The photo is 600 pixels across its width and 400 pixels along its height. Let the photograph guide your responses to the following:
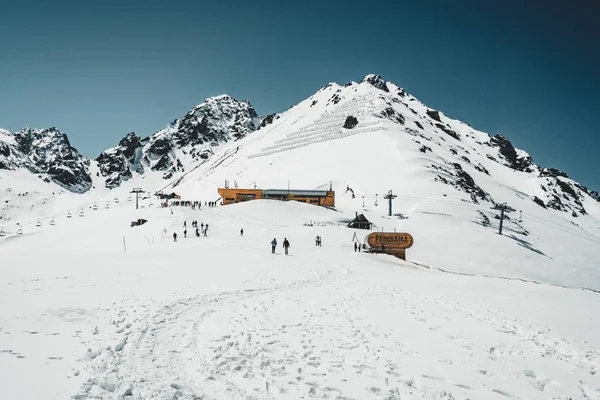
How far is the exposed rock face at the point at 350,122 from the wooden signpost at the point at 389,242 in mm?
112691

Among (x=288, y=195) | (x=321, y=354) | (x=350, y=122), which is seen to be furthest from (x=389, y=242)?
(x=350, y=122)

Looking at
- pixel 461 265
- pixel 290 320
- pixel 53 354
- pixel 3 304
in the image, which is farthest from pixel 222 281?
pixel 461 265

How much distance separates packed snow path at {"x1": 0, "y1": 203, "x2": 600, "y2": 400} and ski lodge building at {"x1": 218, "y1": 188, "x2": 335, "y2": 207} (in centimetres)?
5921

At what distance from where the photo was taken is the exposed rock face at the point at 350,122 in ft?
472

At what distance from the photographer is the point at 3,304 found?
11.5m

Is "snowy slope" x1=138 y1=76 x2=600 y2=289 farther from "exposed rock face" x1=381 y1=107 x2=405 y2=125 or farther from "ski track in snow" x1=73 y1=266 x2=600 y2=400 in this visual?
"ski track in snow" x1=73 y1=266 x2=600 y2=400

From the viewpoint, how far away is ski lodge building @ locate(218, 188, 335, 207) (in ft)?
263

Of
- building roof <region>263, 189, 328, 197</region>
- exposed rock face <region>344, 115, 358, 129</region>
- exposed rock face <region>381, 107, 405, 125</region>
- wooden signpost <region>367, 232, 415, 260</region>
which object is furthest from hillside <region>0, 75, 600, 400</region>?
exposed rock face <region>381, 107, 405, 125</region>

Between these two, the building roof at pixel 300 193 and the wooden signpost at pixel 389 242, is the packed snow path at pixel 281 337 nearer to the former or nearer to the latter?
the wooden signpost at pixel 389 242

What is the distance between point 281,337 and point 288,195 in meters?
71.1

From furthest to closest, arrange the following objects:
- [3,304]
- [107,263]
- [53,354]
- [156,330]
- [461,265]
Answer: [461,265], [107,263], [3,304], [156,330], [53,354]

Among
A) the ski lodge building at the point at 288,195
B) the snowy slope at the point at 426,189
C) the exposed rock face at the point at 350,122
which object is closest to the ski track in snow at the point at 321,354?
the snowy slope at the point at 426,189

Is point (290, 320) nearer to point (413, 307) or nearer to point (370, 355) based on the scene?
point (370, 355)

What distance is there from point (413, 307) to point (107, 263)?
19.8 metres
